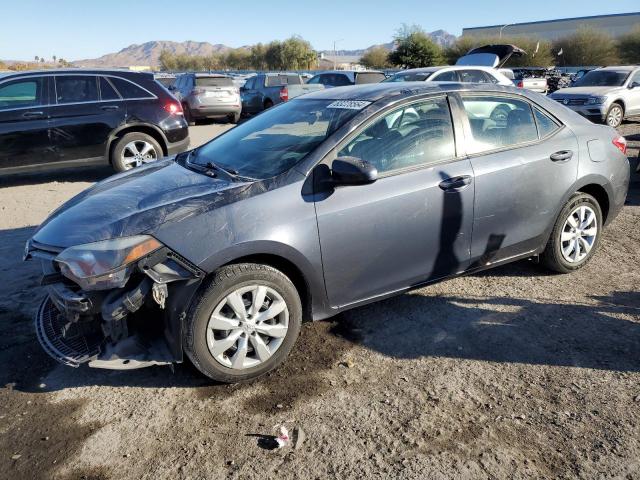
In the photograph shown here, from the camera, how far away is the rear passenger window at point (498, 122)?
13.0ft

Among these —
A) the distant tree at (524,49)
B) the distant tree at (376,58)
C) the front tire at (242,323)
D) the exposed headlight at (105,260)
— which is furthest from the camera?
the distant tree at (376,58)

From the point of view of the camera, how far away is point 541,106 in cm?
439

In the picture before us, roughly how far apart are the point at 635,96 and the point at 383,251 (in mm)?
14352

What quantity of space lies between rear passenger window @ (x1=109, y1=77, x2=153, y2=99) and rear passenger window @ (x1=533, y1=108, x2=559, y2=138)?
638 centimetres

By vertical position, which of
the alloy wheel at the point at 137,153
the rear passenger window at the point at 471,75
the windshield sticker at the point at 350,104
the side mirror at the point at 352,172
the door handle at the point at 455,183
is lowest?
the door handle at the point at 455,183

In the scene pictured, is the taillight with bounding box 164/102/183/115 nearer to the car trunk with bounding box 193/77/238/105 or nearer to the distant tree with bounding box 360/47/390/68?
the car trunk with bounding box 193/77/238/105

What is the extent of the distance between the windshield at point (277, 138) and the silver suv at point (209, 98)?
1259 cm

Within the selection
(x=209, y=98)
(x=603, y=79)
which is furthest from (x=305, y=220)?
(x=603, y=79)

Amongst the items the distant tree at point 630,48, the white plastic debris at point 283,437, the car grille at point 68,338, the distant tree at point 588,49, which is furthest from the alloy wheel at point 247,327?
the distant tree at point 588,49

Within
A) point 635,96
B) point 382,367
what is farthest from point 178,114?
point 635,96

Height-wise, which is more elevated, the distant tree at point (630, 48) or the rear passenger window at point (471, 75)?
the distant tree at point (630, 48)

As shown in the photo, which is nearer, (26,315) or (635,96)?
(26,315)

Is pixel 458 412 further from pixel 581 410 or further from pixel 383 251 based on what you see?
pixel 383 251

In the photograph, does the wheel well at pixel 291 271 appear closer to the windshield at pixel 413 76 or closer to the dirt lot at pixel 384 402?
the dirt lot at pixel 384 402
